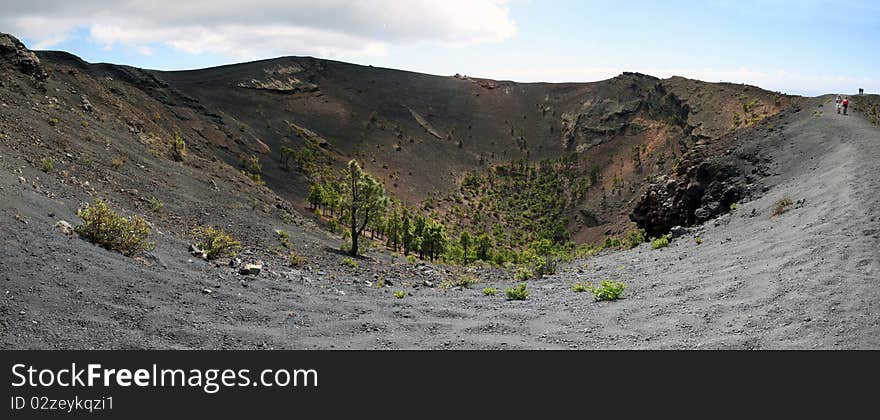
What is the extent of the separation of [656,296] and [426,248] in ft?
91.6

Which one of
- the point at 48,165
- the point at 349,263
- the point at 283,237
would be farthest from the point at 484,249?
the point at 48,165

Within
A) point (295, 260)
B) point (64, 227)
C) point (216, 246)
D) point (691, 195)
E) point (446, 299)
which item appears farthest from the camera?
point (691, 195)

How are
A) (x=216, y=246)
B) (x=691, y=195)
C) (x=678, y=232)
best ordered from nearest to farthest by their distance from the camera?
(x=216, y=246), (x=678, y=232), (x=691, y=195)

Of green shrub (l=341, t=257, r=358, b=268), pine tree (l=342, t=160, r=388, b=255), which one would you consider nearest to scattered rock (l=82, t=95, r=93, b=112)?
pine tree (l=342, t=160, r=388, b=255)

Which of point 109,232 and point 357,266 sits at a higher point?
point 109,232

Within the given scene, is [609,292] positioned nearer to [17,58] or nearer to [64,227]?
[64,227]

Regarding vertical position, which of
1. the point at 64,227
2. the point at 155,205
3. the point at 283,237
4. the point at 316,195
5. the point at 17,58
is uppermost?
the point at 17,58

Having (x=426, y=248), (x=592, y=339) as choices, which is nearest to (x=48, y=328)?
(x=592, y=339)

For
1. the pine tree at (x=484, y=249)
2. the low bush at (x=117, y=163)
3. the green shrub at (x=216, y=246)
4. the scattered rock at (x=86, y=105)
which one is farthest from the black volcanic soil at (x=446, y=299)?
the pine tree at (x=484, y=249)

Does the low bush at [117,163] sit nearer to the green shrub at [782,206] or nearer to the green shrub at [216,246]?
the green shrub at [216,246]

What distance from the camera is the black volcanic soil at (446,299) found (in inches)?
287

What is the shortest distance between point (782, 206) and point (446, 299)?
1118 cm

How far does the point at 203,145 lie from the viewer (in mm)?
43625

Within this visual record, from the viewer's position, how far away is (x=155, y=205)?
18562 millimetres
